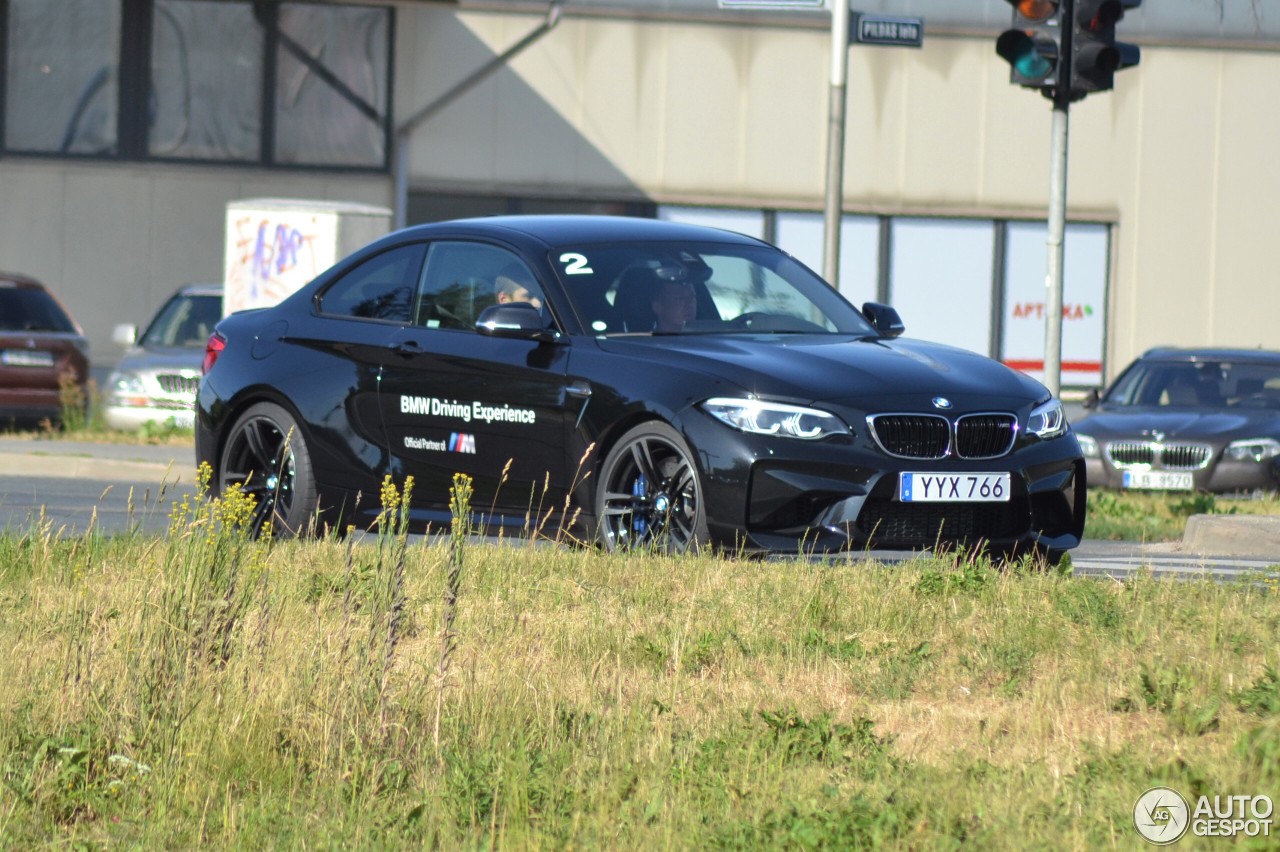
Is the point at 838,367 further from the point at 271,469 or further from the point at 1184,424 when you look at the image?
the point at 1184,424

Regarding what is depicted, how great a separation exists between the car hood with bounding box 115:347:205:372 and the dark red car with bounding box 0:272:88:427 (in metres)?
0.92

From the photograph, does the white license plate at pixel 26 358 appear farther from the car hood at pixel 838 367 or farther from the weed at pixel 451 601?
the weed at pixel 451 601

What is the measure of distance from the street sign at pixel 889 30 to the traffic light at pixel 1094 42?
2.93 metres

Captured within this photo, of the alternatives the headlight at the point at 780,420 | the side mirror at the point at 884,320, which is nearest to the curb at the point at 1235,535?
the side mirror at the point at 884,320

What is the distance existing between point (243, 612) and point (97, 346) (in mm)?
24730

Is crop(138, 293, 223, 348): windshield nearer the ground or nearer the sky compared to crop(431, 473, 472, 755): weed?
nearer the sky

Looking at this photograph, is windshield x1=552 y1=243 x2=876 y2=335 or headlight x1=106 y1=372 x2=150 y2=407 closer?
windshield x1=552 y1=243 x2=876 y2=335

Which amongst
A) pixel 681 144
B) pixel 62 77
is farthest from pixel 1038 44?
pixel 62 77

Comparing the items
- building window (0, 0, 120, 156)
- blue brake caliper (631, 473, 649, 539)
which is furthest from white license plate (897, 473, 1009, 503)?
building window (0, 0, 120, 156)

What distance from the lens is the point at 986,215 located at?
3180 centimetres

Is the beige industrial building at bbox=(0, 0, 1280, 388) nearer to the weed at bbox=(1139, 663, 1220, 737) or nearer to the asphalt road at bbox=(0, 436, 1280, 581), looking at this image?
the asphalt road at bbox=(0, 436, 1280, 581)

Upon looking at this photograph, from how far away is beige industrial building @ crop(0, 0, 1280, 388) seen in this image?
29922 mm

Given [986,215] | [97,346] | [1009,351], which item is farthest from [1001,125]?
[97,346]

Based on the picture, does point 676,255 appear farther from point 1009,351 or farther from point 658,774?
point 1009,351
